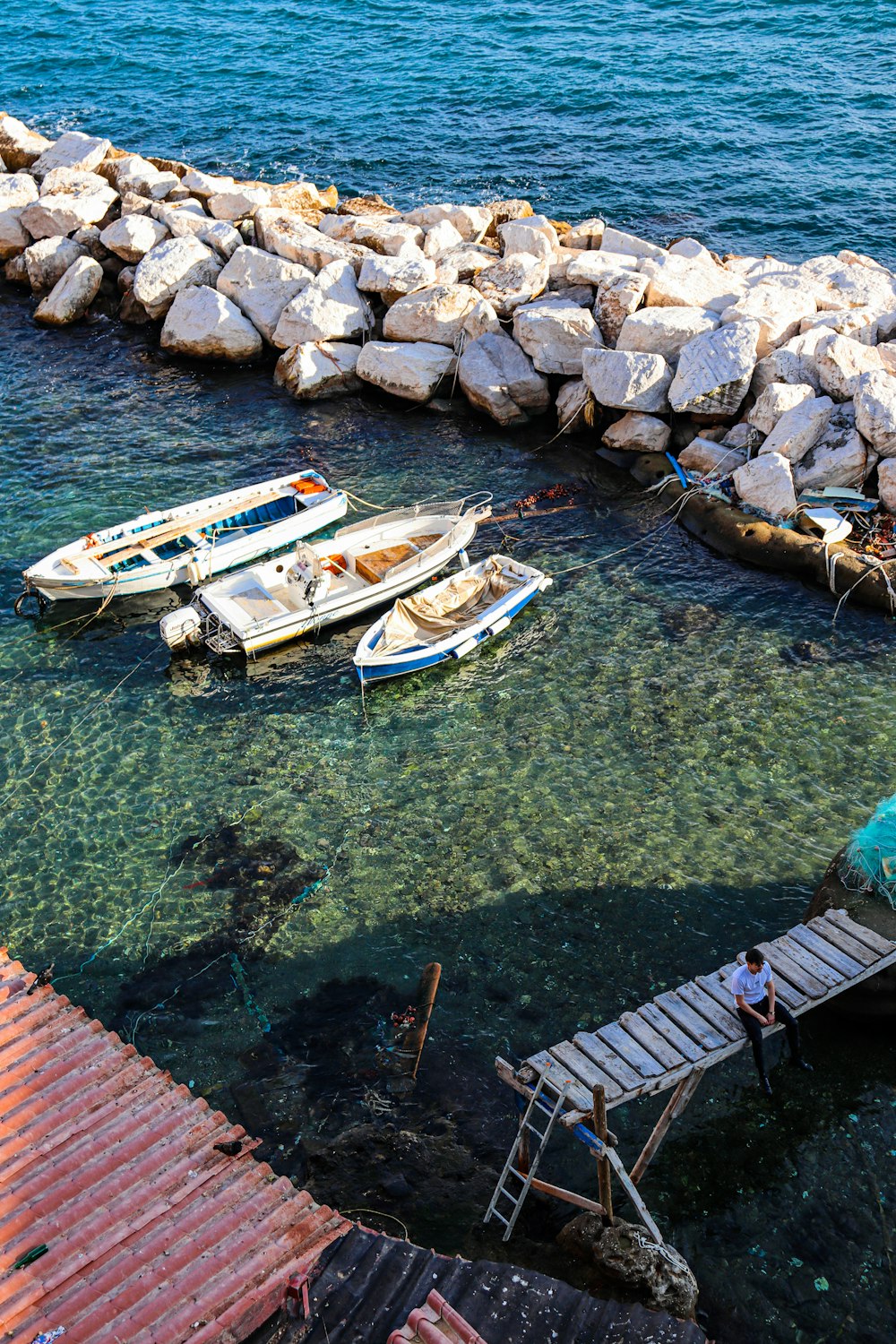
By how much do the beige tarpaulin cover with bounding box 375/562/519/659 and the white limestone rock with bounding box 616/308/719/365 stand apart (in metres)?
8.47

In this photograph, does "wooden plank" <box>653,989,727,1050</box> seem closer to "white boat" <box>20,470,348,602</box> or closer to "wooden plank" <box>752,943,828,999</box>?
"wooden plank" <box>752,943,828,999</box>

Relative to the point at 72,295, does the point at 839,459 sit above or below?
below

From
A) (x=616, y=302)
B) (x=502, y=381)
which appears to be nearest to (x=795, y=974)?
(x=502, y=381)

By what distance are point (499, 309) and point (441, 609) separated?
39.0 ft

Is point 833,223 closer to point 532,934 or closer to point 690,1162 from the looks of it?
point 532,934

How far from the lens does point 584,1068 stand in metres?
11.8

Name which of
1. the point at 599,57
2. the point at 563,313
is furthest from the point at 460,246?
the point at 599,57

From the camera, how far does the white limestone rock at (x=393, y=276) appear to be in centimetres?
3020

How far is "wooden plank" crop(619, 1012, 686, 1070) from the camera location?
472 inches

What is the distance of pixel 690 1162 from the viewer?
12.8m

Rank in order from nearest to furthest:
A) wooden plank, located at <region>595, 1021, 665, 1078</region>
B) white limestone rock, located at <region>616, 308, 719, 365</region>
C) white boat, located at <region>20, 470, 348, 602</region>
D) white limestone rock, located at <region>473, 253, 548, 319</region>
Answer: wooden plank, located at <region>595, 1021, 665, 1078</region>, white boat, located at <region>20, 470, 348, 602</region>, white limestone rock, located at <region>616, 308, 719, 365</region>, white limestone rock, located at <region>473, 253, 548, 319</region>

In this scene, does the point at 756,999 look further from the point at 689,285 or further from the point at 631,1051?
the point at 689,285

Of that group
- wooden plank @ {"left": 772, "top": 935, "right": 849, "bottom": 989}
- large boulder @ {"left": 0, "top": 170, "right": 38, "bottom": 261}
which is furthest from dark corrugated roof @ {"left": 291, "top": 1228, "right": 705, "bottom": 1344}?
large boulder @ {"left": 0, "top": 170, "right": 38, "bottom": 261}

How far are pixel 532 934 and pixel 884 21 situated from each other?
58.9m
